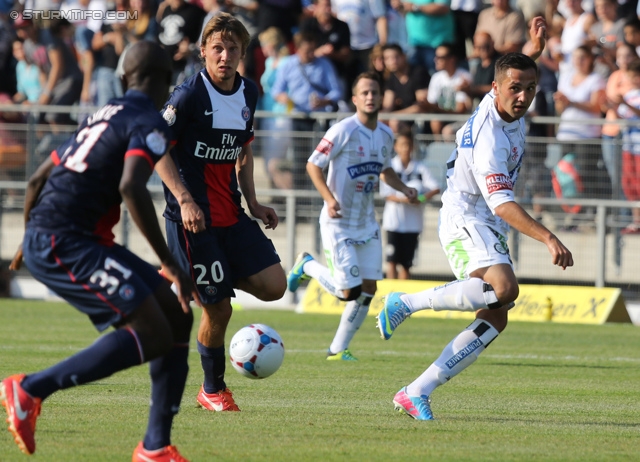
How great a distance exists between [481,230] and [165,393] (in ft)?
10.0

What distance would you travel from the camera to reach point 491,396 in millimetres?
8633

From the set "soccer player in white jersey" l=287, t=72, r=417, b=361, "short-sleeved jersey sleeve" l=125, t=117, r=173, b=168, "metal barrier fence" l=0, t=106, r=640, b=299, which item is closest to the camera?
"short-sleeved jersey sleeve" l=125, t=117, r=173, b=168

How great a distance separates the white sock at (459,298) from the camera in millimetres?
7410

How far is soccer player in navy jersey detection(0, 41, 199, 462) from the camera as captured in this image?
5.39 meters

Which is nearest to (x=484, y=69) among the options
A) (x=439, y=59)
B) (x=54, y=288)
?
(x=439, y=59)

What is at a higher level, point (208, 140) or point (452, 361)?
point (208, 140)

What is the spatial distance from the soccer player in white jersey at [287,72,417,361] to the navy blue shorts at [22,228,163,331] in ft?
19.4

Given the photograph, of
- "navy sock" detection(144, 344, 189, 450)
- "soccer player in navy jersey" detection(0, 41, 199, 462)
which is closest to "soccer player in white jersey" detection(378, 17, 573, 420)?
"navy sock" detection(144, 344, 189, 450)

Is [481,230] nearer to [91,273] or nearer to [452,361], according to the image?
[452,361]

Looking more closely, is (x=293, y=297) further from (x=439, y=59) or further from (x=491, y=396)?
(x=491, y=396)

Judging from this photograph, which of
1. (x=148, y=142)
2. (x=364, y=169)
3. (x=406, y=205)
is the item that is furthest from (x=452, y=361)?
(x=406, y=205)

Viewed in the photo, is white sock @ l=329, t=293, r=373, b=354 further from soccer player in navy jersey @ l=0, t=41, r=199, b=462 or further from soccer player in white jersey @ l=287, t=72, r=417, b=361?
soccer player in navy jersey @ l=0, t=41, r=199, b=462

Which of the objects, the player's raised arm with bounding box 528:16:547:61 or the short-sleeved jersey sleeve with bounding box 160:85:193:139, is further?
the player's raised arm with bounding box 528:16:547:61

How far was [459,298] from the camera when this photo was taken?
750 cm
